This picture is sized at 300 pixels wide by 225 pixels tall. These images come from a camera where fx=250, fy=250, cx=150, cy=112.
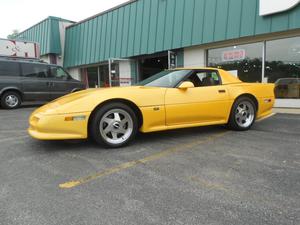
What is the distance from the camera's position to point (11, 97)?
9.26 m

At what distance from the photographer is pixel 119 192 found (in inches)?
92.1

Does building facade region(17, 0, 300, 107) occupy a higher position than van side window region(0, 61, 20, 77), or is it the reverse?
building facade region(17, 0, 300, 107)

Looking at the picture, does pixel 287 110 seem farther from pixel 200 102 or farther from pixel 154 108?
pixel 154 108

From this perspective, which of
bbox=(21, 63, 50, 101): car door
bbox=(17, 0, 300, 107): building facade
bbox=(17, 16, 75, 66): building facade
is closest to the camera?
bbox=(17, 0, 300, 107): building facade

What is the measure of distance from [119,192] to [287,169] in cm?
191

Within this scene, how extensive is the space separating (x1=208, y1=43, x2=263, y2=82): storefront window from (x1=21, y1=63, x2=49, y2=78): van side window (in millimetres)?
6397

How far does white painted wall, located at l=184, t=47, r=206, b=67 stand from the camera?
30.0ft

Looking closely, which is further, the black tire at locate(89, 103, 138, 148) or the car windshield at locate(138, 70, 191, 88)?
the car windshield at locate(138, 70, 191, 88)

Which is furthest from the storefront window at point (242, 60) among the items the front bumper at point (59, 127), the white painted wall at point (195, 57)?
the front bumper at point (59, 127)

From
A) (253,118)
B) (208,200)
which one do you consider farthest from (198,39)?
(208,200)

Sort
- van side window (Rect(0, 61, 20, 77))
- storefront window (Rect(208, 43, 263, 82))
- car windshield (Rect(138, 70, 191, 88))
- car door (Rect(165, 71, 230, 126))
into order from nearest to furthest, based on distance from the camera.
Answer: car door (Rect(165, 71, 230, 126)) → car windshield (Rect(138, 70, 191, 88)) → storefront window (Rect(208, 43, 263, 82)) → van side window (Rect(0, 61, 20, 77))

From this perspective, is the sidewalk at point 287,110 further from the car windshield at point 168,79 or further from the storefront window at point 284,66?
the car windshield at point 168,79

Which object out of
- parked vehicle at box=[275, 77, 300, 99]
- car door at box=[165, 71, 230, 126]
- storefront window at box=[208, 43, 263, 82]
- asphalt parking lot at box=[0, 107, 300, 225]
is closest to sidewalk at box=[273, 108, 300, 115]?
parked vehicle at box=[275, 77, 300, 99]

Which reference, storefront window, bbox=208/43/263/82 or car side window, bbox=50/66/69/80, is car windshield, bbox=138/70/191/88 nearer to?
storefront window, bbox=208/43/263/82
